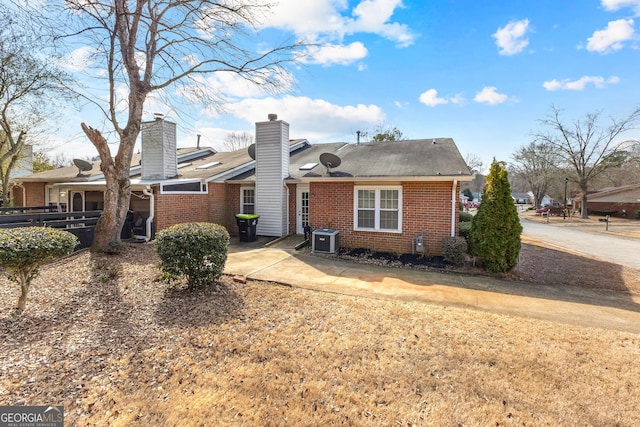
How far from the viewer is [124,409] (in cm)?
270

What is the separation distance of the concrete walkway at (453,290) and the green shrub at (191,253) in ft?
4.31

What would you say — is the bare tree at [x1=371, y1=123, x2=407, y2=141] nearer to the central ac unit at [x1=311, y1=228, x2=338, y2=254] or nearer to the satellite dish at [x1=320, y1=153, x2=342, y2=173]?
the satellite dish at [x1=320, y1=153, x2=342, y2=173]

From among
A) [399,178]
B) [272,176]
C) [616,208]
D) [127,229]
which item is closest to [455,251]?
[399,178]

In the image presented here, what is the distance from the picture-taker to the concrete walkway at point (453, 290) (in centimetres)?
542

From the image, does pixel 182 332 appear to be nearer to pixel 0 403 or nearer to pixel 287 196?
pixel 0 403

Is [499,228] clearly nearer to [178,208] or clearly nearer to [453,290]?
[453,290]

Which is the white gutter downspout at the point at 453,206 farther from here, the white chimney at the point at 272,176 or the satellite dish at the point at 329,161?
the white chimney at the point at 272,176

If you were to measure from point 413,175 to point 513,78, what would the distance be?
7.56 m

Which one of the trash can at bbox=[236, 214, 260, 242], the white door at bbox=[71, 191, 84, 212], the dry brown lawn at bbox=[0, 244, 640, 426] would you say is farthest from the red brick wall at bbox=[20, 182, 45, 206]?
the dry brown lawn at bbox=[0, 244, 640, 426]

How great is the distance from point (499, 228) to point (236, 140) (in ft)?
134

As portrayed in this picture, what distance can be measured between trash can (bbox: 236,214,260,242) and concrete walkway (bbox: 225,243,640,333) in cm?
302

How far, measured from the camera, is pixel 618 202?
3462 cm

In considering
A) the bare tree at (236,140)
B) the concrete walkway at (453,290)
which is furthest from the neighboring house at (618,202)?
the bare tree at (236,140)

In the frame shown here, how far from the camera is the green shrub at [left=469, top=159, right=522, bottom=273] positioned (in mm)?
7840
